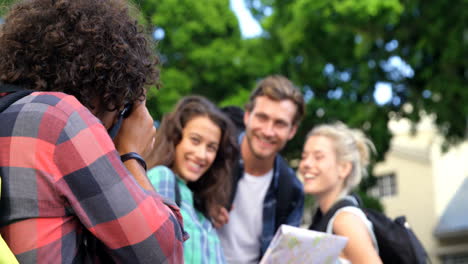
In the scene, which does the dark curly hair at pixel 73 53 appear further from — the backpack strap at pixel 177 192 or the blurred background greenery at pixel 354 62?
the blurred background greenery at pixel 354 62

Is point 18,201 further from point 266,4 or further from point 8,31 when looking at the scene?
point 266,4

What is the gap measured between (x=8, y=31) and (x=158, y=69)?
46 cm

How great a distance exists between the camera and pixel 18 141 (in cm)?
160

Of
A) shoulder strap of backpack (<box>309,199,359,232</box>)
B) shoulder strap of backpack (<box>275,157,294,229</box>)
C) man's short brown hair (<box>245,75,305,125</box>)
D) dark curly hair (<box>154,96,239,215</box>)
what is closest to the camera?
dark curly hair (<box>154,96,239,215</box>)

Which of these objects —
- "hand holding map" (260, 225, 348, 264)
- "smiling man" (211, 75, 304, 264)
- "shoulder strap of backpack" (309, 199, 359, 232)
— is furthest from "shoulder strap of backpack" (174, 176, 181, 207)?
"shoulder strap of backpack" (309, 199, 359, 232)

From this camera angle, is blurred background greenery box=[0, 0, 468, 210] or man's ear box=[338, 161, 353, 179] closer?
man's ear box=[338, 161, 353, 179]

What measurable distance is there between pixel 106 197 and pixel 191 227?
1715 millimetres

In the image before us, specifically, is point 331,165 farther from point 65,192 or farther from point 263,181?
point 65,192

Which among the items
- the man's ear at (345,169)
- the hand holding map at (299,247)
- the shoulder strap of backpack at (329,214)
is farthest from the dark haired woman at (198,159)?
the man's ear at (345,169)

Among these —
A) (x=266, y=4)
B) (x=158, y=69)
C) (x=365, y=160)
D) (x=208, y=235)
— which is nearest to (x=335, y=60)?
(x=266, y=4)

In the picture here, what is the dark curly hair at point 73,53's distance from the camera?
1740 millimetres

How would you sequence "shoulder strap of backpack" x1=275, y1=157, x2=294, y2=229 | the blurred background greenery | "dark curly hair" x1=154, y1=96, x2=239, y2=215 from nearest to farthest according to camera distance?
"dark curly hair" x1=154, y1=96, x2=239, y2=215
"shoulder strap of backpack" x1=275, y1=157, x2=294, y2=229
the blurred background greenery

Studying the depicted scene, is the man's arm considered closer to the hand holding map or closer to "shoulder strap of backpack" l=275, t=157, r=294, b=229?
the hand holding map

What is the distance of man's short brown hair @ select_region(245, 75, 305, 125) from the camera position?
482 centimetres
